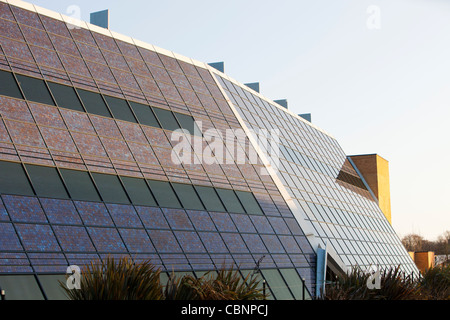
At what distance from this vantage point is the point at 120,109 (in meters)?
23.5

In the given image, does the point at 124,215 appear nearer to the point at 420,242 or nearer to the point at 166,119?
the point at 166,119

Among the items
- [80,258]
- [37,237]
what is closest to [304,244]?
[80,258]

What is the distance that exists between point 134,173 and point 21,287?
278 inches

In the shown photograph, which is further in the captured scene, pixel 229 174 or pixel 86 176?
pixel 229 174

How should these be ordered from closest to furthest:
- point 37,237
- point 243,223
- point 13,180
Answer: point 37,237, point 13,180, point 243,223

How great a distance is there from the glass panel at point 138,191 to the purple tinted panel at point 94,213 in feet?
5.06

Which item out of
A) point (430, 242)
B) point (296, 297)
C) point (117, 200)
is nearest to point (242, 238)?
point (296, 297)

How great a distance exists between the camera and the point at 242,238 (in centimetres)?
2288

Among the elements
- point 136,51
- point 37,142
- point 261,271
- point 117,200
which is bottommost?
point 261,271

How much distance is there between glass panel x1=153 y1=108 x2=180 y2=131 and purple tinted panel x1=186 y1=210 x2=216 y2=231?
433 centimetres

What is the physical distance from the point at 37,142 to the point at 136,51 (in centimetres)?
952

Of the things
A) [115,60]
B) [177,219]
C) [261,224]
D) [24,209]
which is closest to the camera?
[24,209]
